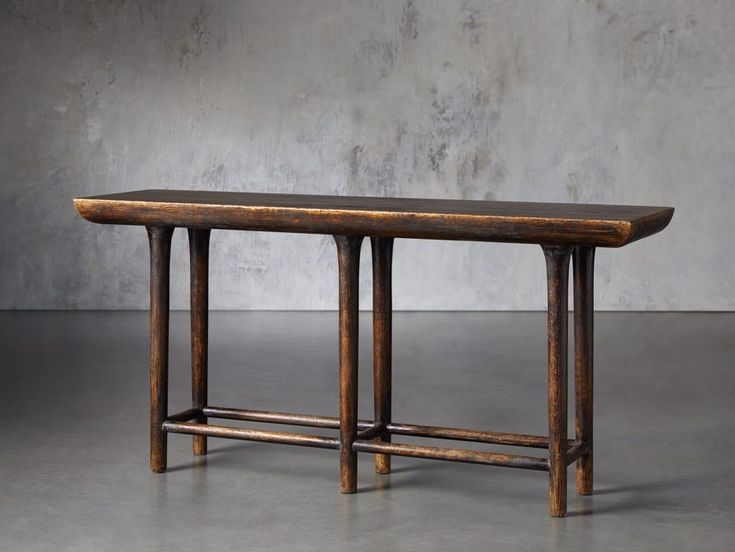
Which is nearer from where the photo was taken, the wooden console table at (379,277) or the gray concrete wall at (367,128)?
the wooden console table at (379,277)

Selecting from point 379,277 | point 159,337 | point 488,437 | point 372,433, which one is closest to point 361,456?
point 372,433

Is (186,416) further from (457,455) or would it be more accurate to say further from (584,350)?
(584,350)

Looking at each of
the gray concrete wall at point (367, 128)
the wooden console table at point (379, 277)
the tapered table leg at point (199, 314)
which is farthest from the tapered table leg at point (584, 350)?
the gray concrete wall at point (367, 128)

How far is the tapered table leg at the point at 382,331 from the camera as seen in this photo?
13.8 ft

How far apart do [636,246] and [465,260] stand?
3.84 feet

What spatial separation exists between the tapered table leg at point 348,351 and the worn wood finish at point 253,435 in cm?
7

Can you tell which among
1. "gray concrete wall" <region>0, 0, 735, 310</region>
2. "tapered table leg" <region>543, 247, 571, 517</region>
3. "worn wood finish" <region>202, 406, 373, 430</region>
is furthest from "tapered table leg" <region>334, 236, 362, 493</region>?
"gray concrete wall" <region>0, 0, 735, 310</region>

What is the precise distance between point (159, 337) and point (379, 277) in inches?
32.7

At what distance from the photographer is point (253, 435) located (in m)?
4.20

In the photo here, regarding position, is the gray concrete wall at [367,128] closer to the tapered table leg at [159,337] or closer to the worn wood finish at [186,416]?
the worn wood finish at [186,416]

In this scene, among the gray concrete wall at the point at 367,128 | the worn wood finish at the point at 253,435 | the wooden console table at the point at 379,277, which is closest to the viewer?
the wooden console table at the point at 379,277

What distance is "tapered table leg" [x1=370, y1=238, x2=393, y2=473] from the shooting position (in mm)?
4211

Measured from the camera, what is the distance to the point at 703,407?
535 centimetres

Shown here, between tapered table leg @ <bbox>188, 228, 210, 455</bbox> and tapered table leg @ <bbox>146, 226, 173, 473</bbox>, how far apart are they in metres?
0.21
